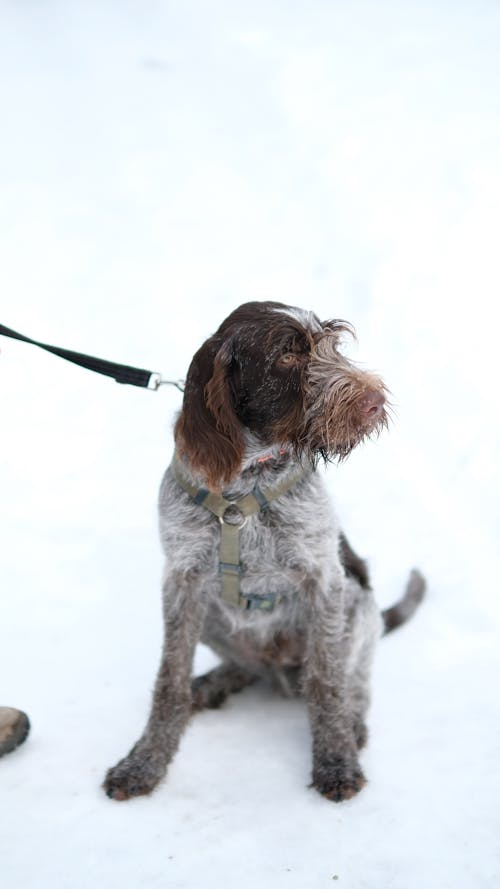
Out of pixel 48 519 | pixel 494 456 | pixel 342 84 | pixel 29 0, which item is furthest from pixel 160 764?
pixel 29 0

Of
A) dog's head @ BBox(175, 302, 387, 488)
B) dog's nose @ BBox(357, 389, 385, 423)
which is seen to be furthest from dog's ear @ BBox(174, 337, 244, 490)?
dog's nose @ BBox(357, 389, 385, 423)

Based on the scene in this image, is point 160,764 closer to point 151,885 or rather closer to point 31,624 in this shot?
point 151,885

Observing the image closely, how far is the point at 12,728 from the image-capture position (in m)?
3.38

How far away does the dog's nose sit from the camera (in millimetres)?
2869

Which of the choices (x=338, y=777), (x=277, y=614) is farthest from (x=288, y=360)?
(x=338, y=777)

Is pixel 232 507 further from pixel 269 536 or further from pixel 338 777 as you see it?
pixel 338 777

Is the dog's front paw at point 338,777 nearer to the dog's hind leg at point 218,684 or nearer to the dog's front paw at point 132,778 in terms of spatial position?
the dog's front paw at point 132,778

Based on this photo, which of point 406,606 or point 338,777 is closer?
point 338,777

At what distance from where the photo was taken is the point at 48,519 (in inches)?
213

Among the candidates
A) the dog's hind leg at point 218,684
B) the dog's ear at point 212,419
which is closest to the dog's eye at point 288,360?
the dog's ear at point 212,419

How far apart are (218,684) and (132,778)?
81cm

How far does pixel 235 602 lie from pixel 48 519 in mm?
2274

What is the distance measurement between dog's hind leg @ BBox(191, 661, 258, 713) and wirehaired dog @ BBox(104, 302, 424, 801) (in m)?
0.03

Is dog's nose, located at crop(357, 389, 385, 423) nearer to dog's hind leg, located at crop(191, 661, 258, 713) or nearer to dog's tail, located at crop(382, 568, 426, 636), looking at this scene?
dog's hind leg, located at crop(191, 661, 258, 713)
